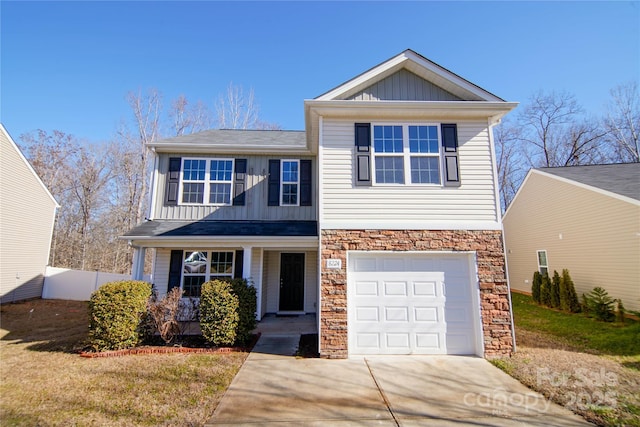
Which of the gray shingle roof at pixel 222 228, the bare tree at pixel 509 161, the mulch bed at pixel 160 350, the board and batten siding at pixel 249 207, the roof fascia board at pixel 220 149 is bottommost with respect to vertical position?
the mulch bed at pixel 160 350

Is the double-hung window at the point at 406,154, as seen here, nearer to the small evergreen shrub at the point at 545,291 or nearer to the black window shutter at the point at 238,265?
the black window shutter at the point at 238,265

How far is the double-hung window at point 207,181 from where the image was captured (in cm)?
1018

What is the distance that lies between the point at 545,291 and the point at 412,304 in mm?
9174

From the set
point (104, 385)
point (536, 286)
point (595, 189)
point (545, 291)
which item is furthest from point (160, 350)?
point (536, 286)

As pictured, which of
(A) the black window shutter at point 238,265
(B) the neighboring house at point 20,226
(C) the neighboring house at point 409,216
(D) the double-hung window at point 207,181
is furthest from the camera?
(B) the neighboring house at point 20,226

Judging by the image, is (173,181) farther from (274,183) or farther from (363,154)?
(363,154)

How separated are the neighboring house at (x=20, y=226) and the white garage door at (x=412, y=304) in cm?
1507

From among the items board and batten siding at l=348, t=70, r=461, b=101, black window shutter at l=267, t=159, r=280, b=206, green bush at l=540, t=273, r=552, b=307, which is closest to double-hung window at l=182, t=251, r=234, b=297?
black window shutter at l=267, t=159, r=280, b=206

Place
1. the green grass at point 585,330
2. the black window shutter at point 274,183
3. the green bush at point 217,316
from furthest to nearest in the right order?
1. the black window shutter at point 274,183
2. the green grass at point 585,330
3. the green bush at point 217,316

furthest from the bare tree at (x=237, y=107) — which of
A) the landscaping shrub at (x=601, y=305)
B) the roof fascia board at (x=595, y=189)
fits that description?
the landscaping shrub at (x=601, y=305)

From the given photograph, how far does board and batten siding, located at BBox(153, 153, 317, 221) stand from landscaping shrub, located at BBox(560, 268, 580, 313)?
9.81 meters

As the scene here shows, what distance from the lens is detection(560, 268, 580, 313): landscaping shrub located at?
10391 millimetres

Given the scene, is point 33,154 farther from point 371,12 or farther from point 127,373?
point 371,12

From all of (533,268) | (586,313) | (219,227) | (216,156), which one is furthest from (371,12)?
(533,268)
